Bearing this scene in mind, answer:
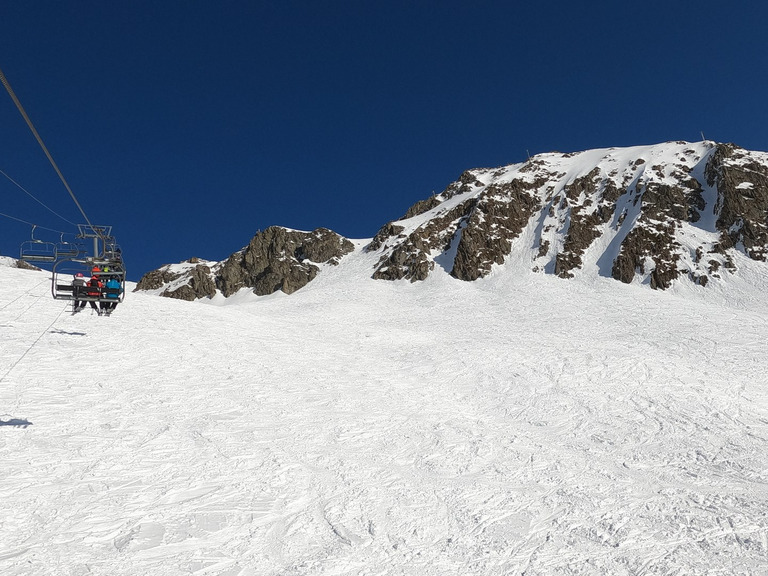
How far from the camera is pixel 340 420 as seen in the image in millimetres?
14594

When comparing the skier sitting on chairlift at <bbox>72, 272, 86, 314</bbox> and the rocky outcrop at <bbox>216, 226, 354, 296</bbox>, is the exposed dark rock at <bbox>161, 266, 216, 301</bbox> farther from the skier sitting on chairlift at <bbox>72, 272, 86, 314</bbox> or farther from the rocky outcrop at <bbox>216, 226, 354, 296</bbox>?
the skier sitting on chairlift at <bbox>72, 272, 86, 314</bbox>

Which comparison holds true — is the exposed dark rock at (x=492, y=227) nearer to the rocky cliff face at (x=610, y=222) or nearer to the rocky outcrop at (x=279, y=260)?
the rocky cliff face at (x=610, y=222)

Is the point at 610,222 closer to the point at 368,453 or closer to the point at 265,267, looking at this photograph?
the point at 265,267

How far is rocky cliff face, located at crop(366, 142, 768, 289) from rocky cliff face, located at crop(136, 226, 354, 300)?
962 centimetres

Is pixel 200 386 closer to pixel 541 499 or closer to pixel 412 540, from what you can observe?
pixel 412 540

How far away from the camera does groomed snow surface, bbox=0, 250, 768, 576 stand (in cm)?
776

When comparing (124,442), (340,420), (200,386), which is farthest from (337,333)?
(124,442)

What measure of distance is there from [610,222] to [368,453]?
6173cm

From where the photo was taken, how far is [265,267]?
7794 centimetres

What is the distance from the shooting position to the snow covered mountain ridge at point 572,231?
170 ft

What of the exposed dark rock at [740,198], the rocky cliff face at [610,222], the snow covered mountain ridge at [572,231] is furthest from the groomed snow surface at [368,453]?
the exposed dark rock at [740,198]

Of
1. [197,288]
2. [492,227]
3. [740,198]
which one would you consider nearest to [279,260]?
[197,288]

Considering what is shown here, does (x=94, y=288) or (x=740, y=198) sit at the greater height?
(x=740, y=198)

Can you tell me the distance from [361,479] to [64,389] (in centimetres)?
1171
